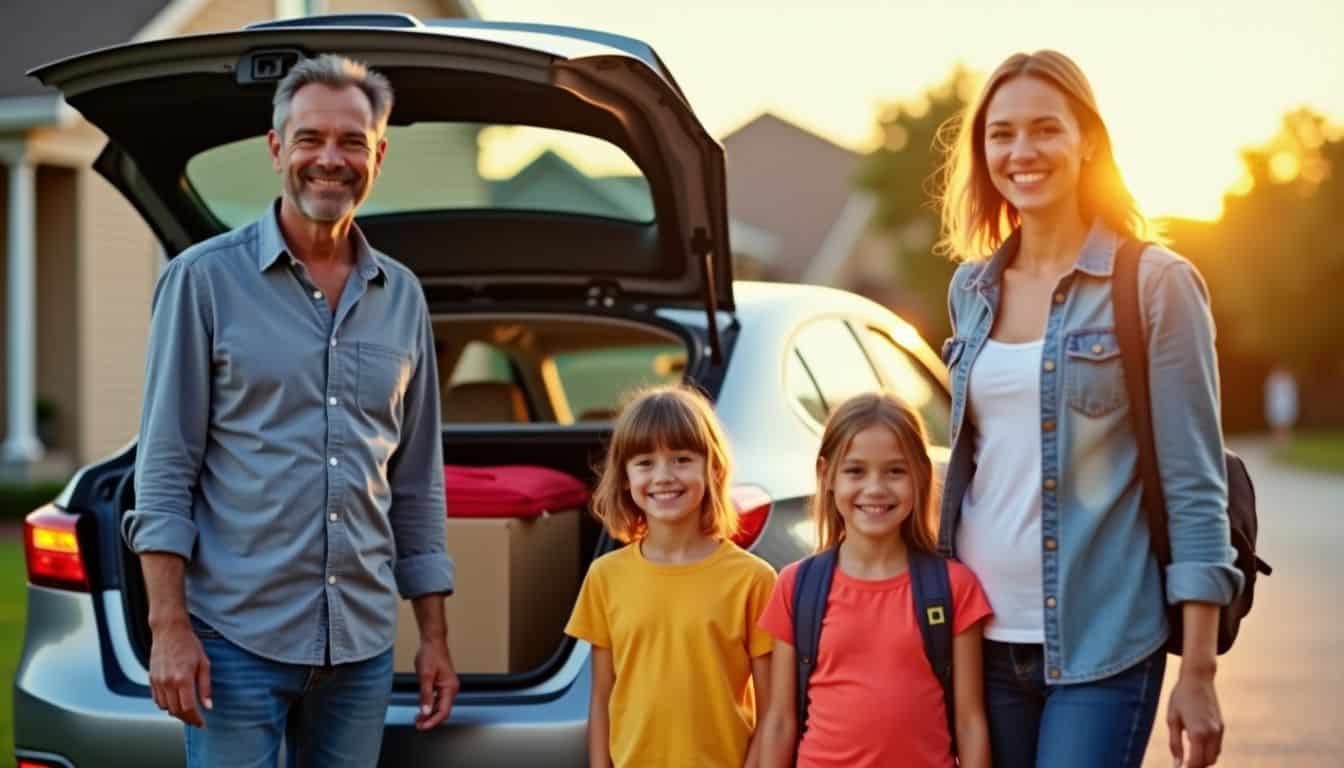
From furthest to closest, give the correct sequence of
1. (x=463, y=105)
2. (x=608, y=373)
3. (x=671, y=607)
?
(x=608, y=373)
(x=463, y=105)
(x=671, y=607)

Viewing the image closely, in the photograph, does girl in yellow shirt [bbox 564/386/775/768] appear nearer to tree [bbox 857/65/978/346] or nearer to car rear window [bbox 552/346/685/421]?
car rear window [bbox 552/346/685/421]

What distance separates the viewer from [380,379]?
3334mm

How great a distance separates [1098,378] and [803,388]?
5.67ft

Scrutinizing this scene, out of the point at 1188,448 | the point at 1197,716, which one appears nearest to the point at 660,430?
the point at 1188,448

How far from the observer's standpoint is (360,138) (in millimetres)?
3303

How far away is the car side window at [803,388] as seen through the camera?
462 centimetres

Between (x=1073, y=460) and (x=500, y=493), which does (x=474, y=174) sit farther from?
(x=1073, y=460)

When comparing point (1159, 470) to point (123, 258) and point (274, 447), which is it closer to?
point (274, 447)

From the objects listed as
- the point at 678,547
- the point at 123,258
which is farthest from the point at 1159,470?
the point at 123,258

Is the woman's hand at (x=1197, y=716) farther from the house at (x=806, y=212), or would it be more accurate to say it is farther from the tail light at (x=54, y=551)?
the house at (x=806, y=212)

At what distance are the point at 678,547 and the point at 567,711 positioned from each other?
0.42m

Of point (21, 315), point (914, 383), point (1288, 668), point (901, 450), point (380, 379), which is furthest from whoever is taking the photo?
point (21, 315)

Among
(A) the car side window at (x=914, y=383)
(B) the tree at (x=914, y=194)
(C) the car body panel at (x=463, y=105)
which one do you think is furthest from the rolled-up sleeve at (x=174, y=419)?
(B) the tree at (x=914, y=194)

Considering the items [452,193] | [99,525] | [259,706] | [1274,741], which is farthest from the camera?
[1274,741]
